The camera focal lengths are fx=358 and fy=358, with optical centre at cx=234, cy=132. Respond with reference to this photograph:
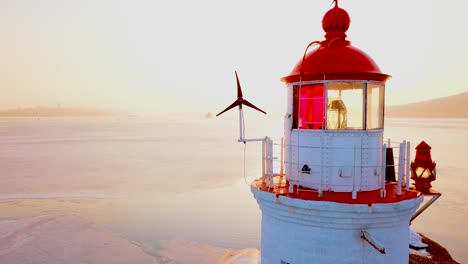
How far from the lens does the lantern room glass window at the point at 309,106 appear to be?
6.66 meters

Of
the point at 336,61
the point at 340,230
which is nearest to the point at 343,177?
the point at 340,230

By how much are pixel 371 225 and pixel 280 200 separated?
1593mm

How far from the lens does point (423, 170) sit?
28.1ft

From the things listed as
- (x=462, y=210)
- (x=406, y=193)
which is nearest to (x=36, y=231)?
(x=406, y=193)

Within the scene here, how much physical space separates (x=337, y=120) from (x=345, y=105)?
323mm

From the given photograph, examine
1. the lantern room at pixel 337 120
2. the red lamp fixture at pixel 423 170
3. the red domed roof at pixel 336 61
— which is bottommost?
the red lamp fixture at pixel 423 170

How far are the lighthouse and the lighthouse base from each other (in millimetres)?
17

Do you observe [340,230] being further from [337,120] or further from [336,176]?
[337,120]

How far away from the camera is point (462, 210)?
1070 inches

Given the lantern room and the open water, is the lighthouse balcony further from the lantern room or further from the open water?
the open water

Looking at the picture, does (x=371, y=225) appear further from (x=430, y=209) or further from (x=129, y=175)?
(x=129, y=175)

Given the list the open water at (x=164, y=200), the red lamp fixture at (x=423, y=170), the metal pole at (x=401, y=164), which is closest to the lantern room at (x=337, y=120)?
the metal pole at (x=401, y=164)

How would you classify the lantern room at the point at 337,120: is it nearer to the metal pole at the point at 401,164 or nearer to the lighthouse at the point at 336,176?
the lighthouse at the point at 336,176

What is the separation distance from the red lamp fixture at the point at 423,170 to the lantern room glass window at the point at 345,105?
9.81 feet
